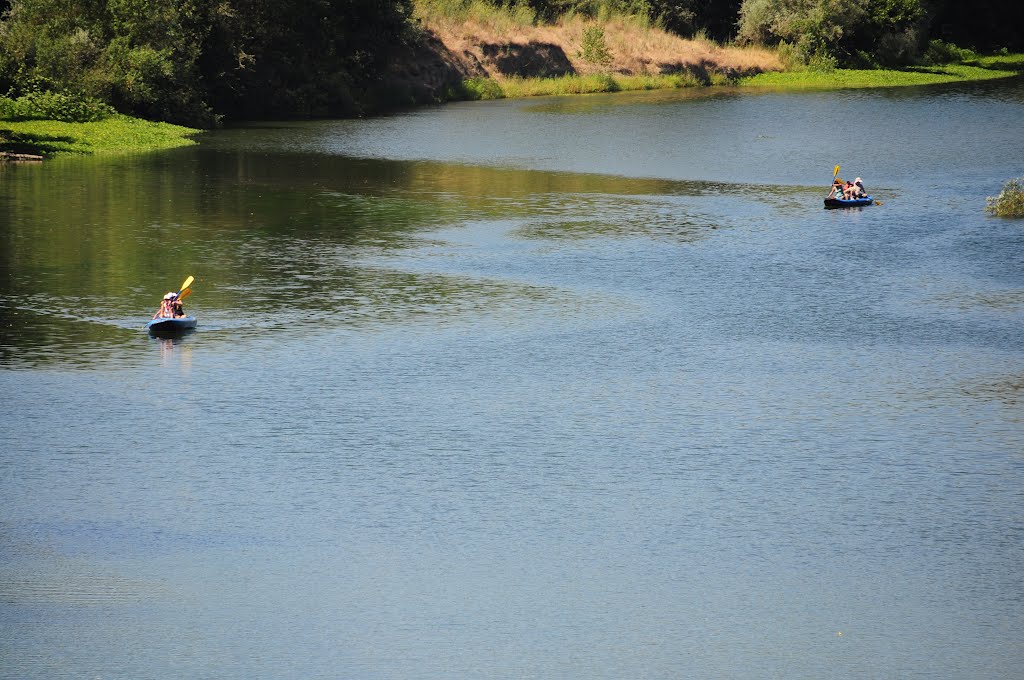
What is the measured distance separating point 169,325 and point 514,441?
349 inches

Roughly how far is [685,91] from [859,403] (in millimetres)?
70852

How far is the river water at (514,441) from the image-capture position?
13.5 meters

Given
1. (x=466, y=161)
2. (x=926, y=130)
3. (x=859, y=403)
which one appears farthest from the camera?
(x=926, y=130)

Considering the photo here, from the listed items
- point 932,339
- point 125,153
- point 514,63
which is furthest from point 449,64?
point 932,339

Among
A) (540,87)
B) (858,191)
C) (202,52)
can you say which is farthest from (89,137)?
(540,87)

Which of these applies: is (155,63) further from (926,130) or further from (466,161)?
(926,130)

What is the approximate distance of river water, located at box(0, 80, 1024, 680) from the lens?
13.5 metres

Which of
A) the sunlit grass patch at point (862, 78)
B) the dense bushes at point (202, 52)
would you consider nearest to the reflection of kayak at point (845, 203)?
the dense bushes at point (202, 52)

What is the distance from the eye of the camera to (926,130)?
61.0m

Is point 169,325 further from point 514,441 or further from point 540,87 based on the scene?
point 540,87

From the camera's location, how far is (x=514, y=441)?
1925 centimetres

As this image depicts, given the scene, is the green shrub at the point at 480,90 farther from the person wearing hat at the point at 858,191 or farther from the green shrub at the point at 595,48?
the person wearing hat at the point at 858,191

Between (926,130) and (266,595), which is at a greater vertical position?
(926,130)

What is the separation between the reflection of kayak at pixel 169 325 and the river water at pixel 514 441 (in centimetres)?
38
